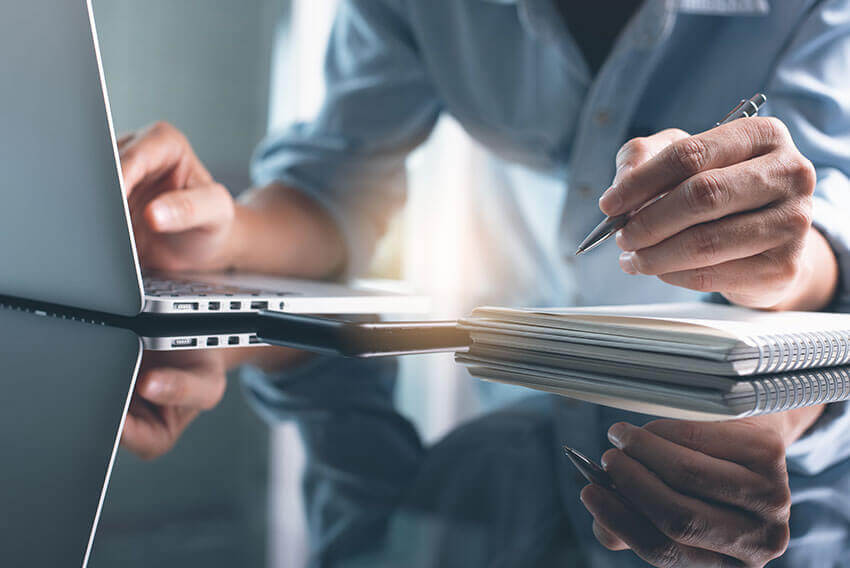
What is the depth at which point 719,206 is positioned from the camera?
0.45 metres

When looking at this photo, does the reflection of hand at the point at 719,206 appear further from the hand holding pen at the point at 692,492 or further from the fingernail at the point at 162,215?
the fingernail at the point at 162,215

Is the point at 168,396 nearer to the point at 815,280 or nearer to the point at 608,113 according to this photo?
the point at 815,280

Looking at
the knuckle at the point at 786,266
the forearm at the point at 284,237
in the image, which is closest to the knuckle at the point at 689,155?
the knuckle at the point at 786,266

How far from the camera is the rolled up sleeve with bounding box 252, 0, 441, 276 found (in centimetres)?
116

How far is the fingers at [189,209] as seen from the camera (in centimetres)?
69

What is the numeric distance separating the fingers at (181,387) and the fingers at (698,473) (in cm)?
22

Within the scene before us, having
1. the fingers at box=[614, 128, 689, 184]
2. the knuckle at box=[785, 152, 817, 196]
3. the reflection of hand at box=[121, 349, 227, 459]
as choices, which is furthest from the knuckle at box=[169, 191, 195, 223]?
the knuckle at box=[785, 152, 817, 196]

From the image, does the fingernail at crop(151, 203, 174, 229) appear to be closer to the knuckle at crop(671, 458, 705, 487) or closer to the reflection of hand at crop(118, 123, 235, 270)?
the reflection of hand at crop(118, 123, 235, 270)

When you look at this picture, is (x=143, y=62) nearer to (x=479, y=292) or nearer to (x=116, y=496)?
(x=479, y=292)

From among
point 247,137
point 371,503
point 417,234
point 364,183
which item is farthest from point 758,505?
point 247,137

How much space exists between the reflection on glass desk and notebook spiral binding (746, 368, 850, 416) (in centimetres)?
7

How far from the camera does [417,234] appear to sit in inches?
119

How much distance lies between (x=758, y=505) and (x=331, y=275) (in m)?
0.92

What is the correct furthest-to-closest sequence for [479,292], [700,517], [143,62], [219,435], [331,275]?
[143,62]
[479,292]
[331,275]
[219,435]
[700,517]
